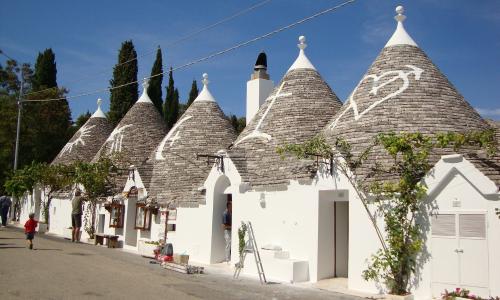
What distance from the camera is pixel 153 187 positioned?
20016 millimetres

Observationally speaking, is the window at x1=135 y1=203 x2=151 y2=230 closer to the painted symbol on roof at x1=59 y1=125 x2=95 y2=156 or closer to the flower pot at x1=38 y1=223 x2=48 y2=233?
the flower pot at x1=38 y1=223 x2=48 y2=233

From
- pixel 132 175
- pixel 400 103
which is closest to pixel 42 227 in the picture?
pixel 132 175

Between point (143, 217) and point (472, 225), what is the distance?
13475 millimetres

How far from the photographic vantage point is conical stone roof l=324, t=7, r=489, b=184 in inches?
490

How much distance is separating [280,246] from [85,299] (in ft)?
21.0

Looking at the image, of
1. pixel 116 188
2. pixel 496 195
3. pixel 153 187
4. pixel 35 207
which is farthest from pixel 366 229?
pixel 35 207

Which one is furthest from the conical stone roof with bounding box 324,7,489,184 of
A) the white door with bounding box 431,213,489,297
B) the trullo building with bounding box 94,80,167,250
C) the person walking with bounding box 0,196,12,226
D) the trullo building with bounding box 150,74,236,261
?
the person walking with bounding box 0,196,12,226

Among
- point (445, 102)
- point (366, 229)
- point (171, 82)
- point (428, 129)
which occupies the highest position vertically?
point (171, 82)

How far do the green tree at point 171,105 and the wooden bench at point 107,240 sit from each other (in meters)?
25.6

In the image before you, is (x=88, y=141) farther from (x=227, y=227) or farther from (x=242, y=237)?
(x=242, y=237)

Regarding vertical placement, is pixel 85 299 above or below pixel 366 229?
below

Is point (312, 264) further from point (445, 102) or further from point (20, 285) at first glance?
point (20, 285)

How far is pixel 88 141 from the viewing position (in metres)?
30.5

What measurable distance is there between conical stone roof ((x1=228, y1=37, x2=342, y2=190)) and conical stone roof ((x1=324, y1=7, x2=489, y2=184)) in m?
1.63
